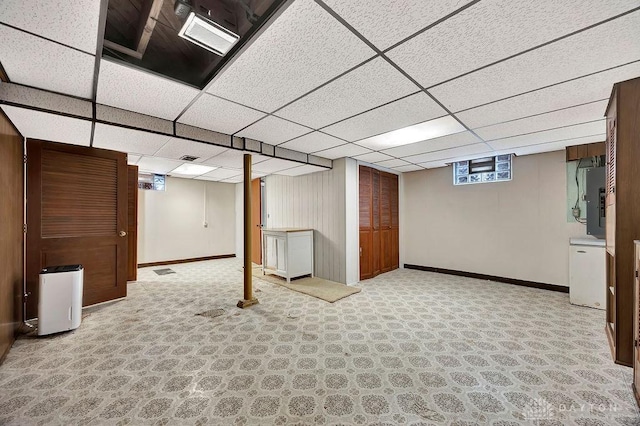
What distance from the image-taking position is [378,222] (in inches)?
233

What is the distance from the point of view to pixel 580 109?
2730 mm

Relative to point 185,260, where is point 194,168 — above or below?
above

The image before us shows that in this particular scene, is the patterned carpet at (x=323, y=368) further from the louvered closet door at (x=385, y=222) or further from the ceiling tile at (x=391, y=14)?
the ceiling tile at (x=391, y=14)

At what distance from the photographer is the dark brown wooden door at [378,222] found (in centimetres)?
549

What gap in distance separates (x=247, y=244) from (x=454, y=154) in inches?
160

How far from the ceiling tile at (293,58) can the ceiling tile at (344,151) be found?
1.90 meters

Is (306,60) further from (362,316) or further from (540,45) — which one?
(362,316)

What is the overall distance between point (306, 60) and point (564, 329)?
406 cm

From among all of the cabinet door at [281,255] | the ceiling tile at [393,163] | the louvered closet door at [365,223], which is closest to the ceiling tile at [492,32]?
the ceiling tile at [393,163]

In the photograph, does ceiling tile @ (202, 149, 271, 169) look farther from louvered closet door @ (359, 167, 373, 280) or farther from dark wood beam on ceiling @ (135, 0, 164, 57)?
louvered closet door @ (359, 167, 373, 280)

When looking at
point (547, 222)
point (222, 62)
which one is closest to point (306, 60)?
point (222, 62)

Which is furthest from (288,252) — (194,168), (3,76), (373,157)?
(3,76)

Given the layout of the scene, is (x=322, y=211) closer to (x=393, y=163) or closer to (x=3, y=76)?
(x=393, y=163)

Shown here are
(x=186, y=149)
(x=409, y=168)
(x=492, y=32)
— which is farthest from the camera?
(x=409, y=168)
